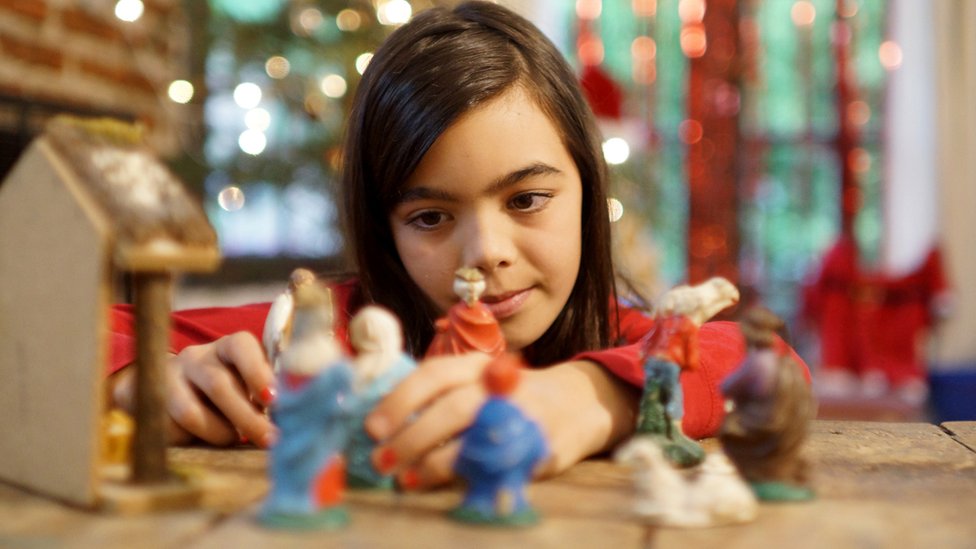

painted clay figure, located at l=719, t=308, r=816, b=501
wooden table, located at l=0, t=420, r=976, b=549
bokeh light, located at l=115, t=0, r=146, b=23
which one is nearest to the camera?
wooden table, located at l=0, t=420, r=976, b=549

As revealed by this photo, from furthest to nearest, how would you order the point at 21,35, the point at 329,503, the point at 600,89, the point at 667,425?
the point at 600,89
the point at 21,35
the point at 667,425
the point at 329,503

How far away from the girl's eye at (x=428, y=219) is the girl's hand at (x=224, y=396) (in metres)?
0.31

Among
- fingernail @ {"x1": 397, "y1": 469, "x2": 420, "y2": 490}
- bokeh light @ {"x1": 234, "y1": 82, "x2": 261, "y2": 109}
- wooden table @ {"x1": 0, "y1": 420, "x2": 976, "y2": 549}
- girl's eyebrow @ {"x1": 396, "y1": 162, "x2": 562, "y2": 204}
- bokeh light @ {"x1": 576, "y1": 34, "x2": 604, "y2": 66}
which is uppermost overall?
bokeh light @ {"x1": 576, "y1": 34, "x2": 604, "y2": 66}

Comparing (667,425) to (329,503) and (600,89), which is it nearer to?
(329,503)

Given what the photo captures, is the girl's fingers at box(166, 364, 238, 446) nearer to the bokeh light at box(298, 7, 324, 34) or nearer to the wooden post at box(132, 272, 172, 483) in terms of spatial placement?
the wooden post at box(132, 272, 172, 483)

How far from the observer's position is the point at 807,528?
2.04ft

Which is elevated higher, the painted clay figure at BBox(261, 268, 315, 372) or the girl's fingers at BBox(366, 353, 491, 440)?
the painted clay figure at BBox(261, 268, 315, 372)

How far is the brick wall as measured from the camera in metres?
2.05

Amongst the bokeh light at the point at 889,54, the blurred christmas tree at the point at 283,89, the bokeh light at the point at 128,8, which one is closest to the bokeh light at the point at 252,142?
the blurred christmas tree at the point at 283,89

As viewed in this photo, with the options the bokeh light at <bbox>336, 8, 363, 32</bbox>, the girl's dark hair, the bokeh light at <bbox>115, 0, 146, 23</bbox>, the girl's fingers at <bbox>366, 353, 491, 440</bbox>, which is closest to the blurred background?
the bokeh light at <bbox>336, 8, 363, 32</bbox>

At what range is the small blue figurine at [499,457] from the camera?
612 mm

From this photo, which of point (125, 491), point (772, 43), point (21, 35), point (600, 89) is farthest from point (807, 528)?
point (772, 43)

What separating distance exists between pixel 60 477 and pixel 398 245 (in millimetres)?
646

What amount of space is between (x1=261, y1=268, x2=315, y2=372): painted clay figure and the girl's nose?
0.25m
